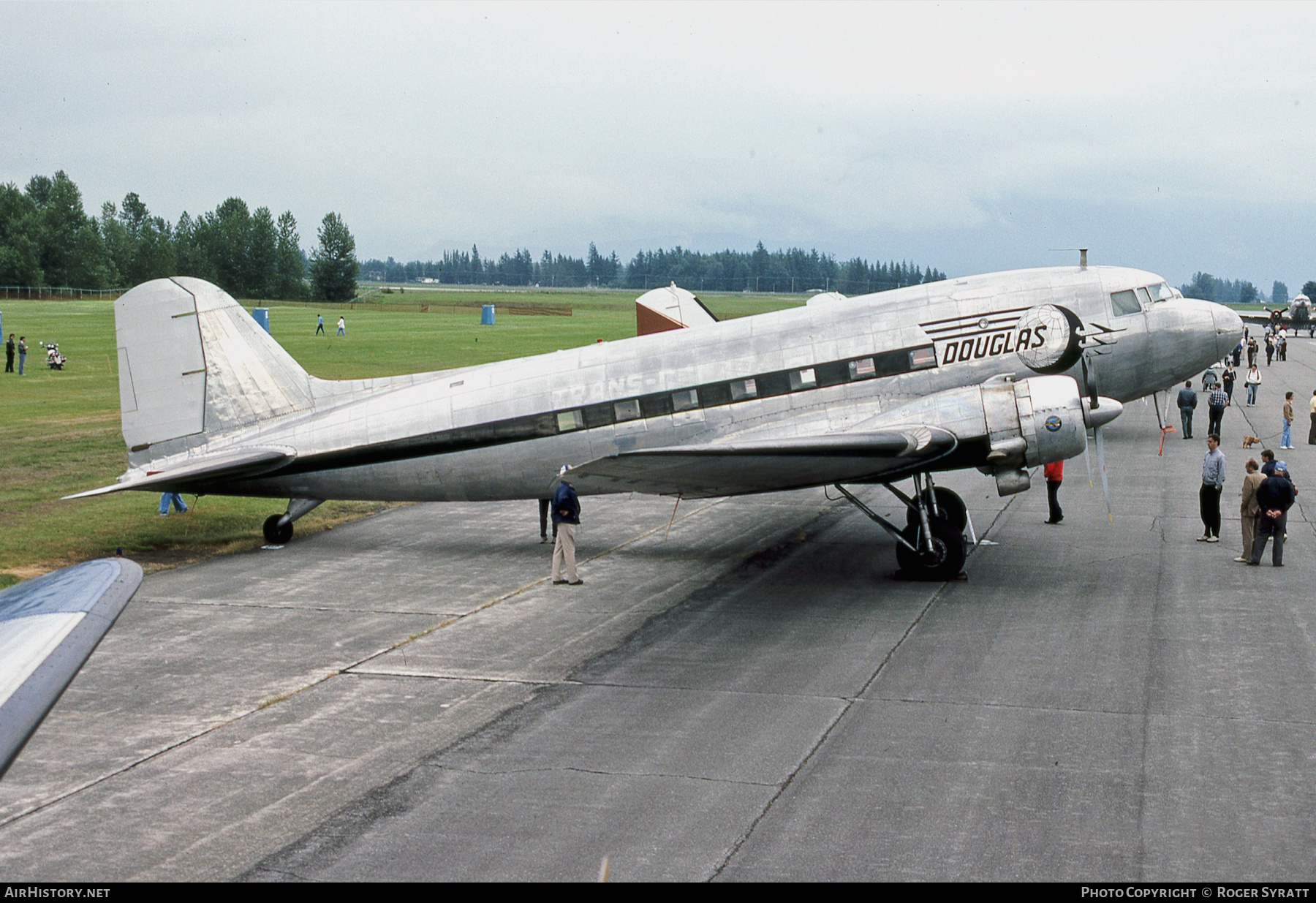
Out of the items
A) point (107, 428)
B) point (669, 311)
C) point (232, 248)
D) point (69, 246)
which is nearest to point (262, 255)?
point (232, 248)

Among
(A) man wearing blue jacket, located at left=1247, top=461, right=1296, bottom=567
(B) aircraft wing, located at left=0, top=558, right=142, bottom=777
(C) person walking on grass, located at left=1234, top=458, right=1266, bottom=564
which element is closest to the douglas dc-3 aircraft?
(C) person walking on grass, located at left=1234, top=458, right=1266, bottom=564

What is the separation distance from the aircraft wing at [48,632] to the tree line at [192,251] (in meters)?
145

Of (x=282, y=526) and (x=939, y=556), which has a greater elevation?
(x=282, y=526)

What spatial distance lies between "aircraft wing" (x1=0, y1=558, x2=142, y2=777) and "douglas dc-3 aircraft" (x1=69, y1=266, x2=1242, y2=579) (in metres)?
10.4

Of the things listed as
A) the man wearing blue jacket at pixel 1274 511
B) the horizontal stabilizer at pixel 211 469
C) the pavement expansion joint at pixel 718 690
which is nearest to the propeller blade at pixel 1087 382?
the man wearing blue jacket at pixel 1274 511

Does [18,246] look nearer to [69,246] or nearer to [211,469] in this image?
[69,246]

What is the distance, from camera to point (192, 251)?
155875 mm

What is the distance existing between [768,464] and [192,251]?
158240 millimetres

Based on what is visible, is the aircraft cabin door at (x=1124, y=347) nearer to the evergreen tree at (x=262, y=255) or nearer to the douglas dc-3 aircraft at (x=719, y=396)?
the douglas dc-3 aircraft at (x=719, y=396)

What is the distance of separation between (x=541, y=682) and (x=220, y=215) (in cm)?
16693

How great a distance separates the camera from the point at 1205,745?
32.6ft

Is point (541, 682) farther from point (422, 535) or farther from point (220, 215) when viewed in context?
point (220, 215)

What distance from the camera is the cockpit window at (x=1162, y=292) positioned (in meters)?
18.2

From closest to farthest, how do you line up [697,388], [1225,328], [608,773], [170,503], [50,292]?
[608,773] → [697,388] → [1225,328] → [170,503] → [50,292]
